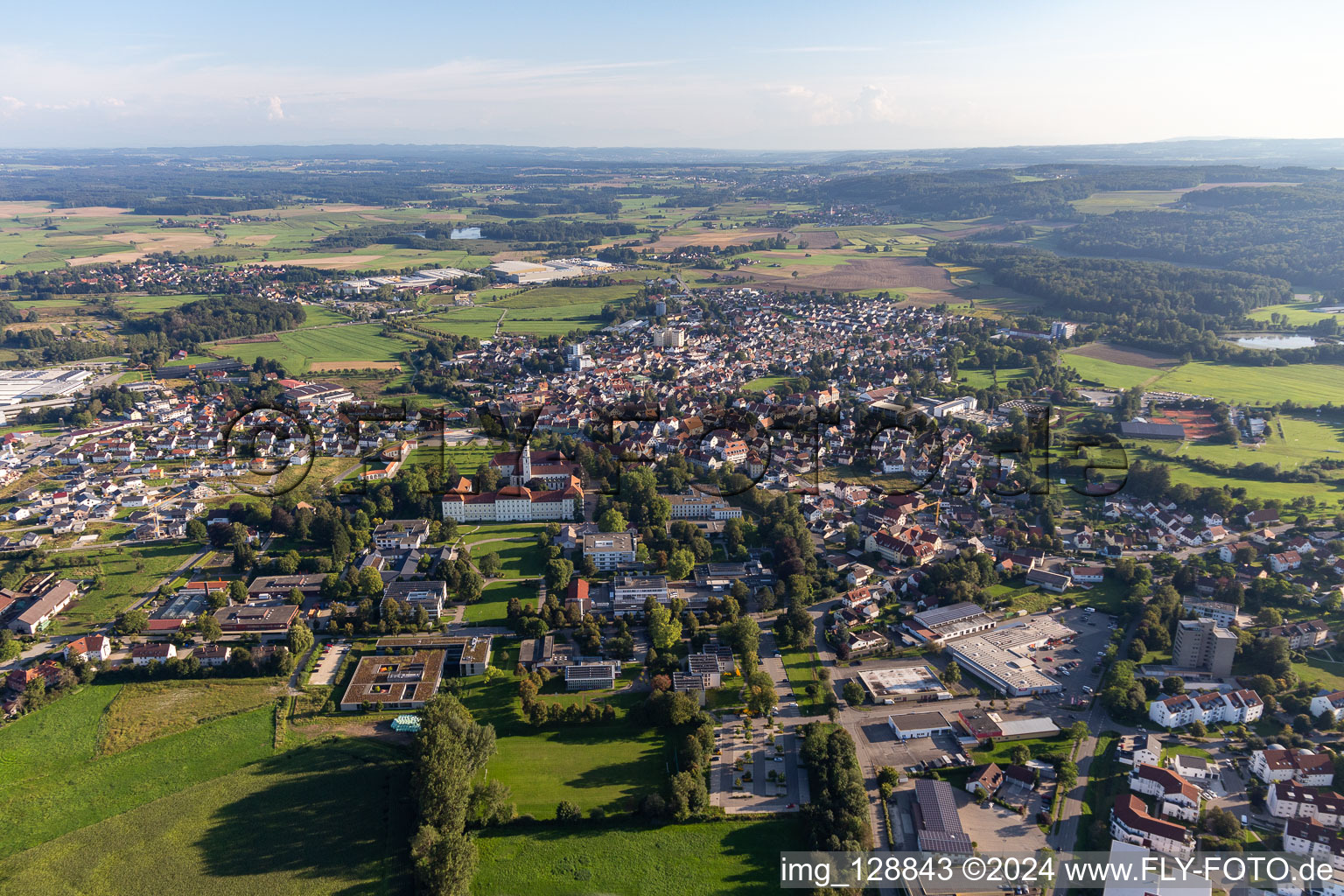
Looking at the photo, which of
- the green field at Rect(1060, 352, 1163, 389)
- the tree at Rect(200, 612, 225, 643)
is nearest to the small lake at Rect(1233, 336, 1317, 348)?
the green field at Rect(1060, 352, 1163, 389)

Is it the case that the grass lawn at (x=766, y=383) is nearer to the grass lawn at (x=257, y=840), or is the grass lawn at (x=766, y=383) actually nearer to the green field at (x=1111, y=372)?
the green field at (x=1111, y=372)

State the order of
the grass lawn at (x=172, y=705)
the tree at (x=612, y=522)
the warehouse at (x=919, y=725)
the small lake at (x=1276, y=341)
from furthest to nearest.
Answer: the small lake at (x=1276, y=341) < the tree at (x=612, y=522) < the grass lawn at (x=172, y=705) < the warehouse at (x=919, y=725)

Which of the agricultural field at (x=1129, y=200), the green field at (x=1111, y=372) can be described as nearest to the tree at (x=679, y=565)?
the green field at (x=1111, y=372)

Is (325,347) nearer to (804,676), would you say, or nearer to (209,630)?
(209,630)

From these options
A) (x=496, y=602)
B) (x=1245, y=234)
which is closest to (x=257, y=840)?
(x=496, y=602)

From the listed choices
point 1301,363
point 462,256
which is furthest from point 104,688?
point 462,256

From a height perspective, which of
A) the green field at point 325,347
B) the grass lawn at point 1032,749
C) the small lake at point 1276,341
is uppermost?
the small lake at point 1276,341

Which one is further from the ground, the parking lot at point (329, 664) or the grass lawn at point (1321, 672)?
the grass lawn at point (1321, 672)
